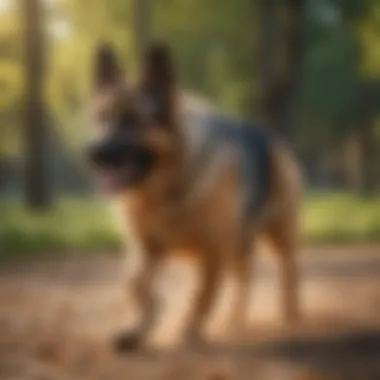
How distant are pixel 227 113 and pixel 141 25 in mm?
209

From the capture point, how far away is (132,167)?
145 cm

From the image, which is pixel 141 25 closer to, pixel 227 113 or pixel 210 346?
pixel 227 113

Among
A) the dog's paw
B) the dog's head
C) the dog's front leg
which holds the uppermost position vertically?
the dog's head

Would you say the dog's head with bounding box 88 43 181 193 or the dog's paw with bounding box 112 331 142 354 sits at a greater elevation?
the dog's head with bounding box 88 43 181 193

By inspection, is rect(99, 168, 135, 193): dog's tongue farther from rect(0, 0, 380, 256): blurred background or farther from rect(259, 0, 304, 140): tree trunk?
rect(259, 0, 304, 140): tree trunk

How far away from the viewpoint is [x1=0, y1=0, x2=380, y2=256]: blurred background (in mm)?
1511

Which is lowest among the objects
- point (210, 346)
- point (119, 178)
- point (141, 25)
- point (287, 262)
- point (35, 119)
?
point (210, 346)

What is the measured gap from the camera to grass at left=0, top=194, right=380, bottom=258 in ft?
4.96

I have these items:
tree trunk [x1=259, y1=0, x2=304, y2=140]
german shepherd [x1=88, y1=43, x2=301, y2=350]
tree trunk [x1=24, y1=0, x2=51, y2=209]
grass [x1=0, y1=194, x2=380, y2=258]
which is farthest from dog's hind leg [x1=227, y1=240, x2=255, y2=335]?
tree trunk [x1=24, y1=0, x2=51, y2=209]

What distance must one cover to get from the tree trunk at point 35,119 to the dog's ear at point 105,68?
0.10 metres

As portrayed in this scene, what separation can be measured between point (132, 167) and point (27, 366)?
1.28 feet

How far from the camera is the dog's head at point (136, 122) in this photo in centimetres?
146

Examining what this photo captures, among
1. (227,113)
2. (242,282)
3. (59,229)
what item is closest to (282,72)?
(227,113)

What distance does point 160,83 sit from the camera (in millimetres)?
1481
